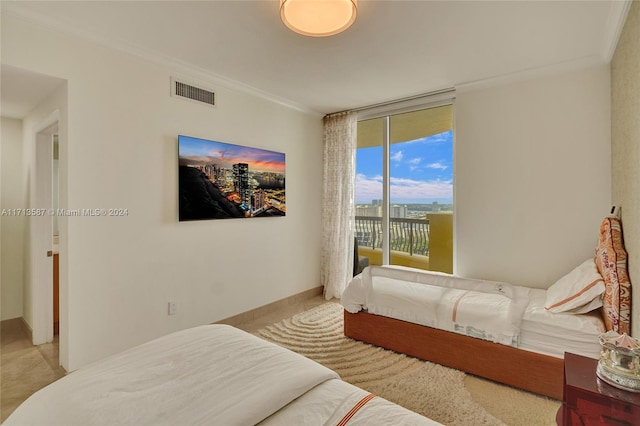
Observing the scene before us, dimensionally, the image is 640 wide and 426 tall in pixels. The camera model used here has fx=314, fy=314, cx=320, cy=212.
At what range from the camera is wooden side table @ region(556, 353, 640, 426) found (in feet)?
3.60

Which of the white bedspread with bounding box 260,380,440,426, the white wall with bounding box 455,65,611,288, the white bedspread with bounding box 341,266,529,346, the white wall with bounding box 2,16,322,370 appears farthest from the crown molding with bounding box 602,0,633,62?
the white wall with bounding box 2,16,322,370

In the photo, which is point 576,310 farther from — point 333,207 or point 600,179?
point 333,207

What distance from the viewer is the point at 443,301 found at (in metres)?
2.65

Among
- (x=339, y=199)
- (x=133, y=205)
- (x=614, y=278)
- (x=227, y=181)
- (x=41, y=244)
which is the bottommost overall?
(x=614, y=278)

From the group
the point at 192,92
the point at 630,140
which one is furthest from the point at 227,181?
the point at 630,140

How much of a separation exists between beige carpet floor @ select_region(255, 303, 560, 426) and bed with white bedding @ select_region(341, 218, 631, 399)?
0.10m

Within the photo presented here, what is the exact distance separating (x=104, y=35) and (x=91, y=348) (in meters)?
2.42

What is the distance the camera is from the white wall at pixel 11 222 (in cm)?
330

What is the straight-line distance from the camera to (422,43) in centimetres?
254

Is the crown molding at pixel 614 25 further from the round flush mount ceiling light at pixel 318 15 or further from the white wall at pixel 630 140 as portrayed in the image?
the round flush mount ceiling light at pixel 318 15

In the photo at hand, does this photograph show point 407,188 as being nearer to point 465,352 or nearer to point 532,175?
point 532,175

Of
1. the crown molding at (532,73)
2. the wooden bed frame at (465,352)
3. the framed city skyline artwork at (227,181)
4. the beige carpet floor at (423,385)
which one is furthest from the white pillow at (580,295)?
the framed city skyline artwork at (227,181)

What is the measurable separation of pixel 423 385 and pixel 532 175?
2.29 m

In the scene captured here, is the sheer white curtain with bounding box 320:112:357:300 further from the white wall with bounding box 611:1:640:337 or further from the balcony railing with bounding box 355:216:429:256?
the white wall with bounding box 611:1:640:337
